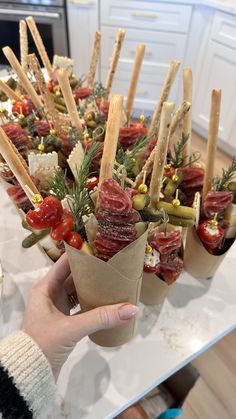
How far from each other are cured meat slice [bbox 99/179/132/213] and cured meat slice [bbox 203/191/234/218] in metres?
0.25

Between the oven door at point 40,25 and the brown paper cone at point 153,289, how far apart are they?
1.91 metres

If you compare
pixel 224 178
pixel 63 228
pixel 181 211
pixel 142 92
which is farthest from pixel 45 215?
pixel 142 92

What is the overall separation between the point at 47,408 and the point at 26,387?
77 millimetres

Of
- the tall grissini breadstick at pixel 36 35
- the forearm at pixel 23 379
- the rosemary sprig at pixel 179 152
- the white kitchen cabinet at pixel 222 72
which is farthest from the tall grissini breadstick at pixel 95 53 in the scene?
the white kitchen cabinet at pixel 222 72

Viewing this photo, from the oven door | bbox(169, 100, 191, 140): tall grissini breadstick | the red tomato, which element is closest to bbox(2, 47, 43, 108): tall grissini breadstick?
the red tomato

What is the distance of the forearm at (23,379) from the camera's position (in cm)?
41

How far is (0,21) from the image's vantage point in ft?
6.37

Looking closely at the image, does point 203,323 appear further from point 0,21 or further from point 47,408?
point 0,21

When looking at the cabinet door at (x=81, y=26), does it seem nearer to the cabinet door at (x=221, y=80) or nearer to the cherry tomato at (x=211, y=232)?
the cabinet door at (x=221, y=80)

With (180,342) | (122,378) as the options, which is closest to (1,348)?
(122,378)

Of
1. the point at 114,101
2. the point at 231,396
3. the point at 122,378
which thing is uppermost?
the point at 114,101

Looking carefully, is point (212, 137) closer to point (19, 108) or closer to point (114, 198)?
point (114, 198)

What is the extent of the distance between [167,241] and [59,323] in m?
0.22

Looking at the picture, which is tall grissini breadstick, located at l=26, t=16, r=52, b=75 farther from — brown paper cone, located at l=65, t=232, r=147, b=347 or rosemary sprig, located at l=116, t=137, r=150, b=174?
brown paper cone, located at l=65, t=232, r=147, b=347
